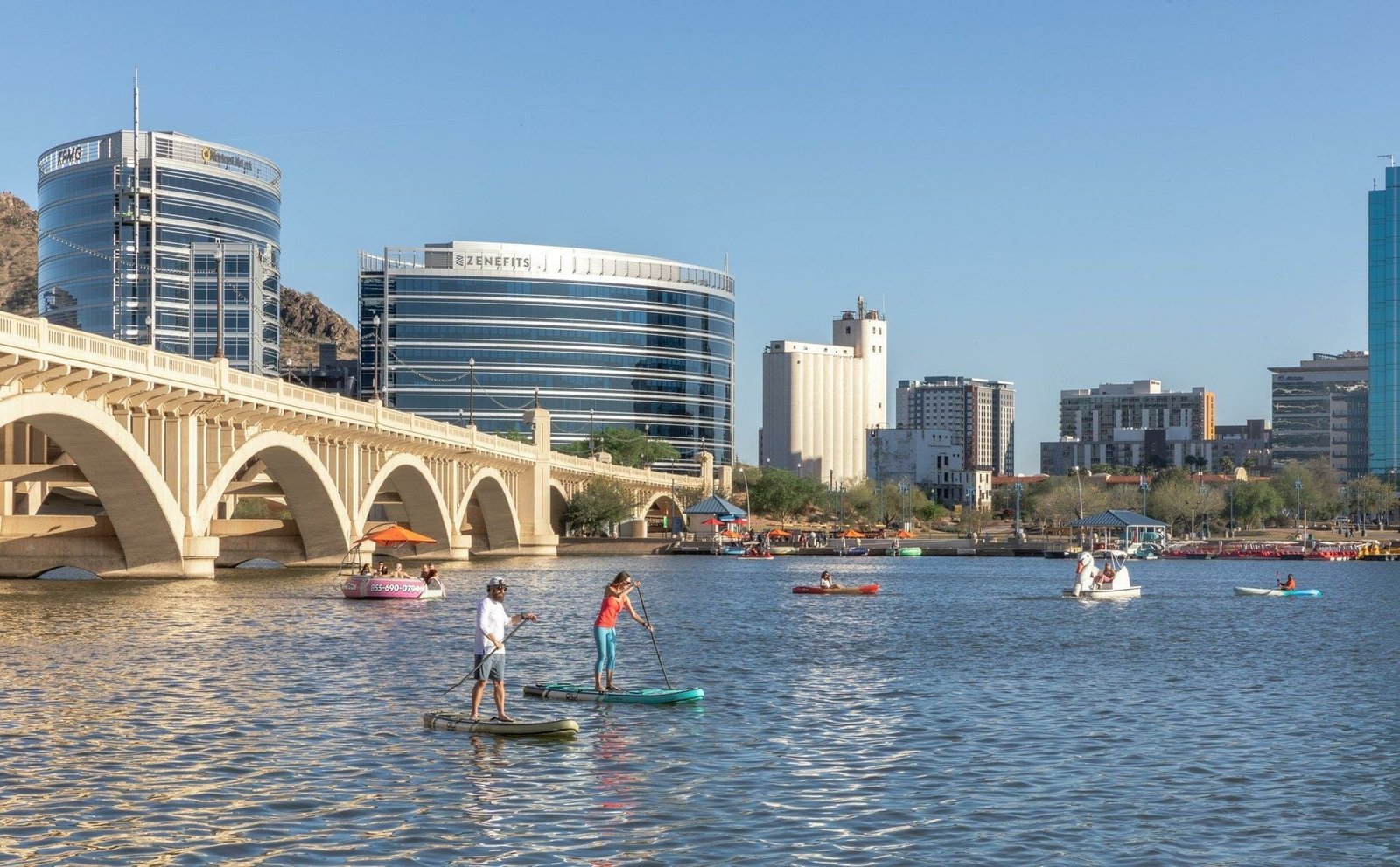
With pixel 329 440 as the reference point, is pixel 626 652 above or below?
below

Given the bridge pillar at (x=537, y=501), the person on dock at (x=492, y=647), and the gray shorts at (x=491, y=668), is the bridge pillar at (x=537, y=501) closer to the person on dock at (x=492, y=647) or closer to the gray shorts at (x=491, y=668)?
the person on dock at (x=492, y=647)

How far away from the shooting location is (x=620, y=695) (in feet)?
102

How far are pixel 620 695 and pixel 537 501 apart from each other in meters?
112

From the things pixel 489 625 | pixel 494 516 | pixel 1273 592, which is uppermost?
pixel 489 625

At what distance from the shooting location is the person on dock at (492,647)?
90.5 ft

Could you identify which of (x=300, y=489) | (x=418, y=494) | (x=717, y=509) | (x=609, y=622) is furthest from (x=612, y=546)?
(x=609, y=622)

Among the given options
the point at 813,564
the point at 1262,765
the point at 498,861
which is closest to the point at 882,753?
the point at 1262,765

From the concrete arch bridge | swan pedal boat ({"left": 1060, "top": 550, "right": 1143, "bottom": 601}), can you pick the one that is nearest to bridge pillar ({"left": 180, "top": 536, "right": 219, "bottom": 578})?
the concrete arch bridge

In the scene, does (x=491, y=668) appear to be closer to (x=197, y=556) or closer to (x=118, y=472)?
(x=118, y=472)

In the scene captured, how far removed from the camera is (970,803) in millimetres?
22156

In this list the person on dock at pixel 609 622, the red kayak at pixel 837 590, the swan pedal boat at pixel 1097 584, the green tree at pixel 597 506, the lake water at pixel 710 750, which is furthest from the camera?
the green tree at pixel 597 506

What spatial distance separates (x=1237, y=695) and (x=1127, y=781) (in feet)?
43.8

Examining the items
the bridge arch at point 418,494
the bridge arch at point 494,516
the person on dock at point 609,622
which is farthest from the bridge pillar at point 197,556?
the bridge arch at point 494,516

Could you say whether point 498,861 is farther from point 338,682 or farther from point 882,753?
point 338,682
